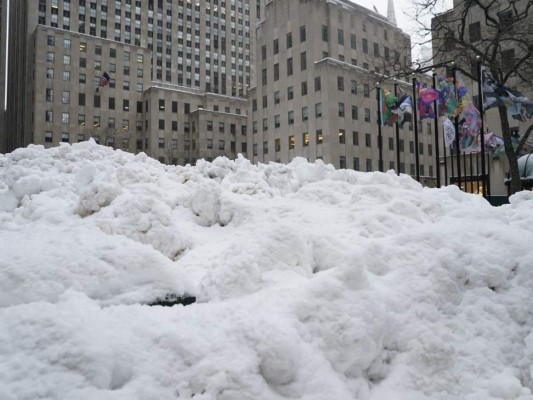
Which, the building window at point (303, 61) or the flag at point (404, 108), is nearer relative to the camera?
the flag at point (404, 108)

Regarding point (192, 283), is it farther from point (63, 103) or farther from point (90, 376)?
point (63, 103)

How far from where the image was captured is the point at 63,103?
195 ft

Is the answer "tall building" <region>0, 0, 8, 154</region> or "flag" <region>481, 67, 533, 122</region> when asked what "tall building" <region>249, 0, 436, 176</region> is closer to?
"flag" <region>481, 67, 533, 122</region>

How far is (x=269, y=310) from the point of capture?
3.84 meters

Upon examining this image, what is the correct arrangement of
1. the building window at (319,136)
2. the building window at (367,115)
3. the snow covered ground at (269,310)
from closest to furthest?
the snow covered ground at (269,310) → the building window at (319,136) → the building window at (367,115)

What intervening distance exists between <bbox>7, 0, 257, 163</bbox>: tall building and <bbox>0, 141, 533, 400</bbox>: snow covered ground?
2154 inches

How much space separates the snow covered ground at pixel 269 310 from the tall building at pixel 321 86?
118 feet

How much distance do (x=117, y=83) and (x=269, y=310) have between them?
222ft

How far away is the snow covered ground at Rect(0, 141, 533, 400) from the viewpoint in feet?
10.3

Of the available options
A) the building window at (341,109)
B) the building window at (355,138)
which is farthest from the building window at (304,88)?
the building window at (355,138)

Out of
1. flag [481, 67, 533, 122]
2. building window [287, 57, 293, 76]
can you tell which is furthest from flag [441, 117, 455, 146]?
building window [287, 57, 293, 76]

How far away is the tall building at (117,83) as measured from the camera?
195ft

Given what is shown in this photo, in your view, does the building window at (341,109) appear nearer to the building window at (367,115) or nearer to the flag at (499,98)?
the building window at (367,115)

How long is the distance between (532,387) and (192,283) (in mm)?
3629
